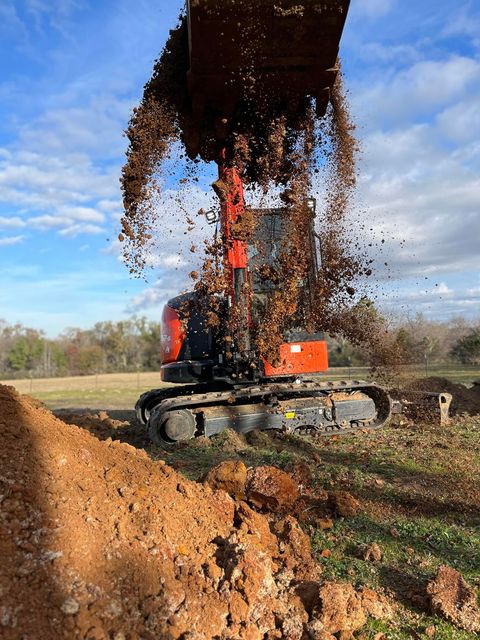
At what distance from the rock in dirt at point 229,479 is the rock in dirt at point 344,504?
80cm

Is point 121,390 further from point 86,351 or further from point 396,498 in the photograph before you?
point 86,351

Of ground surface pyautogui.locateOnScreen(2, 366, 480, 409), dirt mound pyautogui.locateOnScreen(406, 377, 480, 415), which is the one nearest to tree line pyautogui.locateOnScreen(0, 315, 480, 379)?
Result: ground surface pyautogui.locateOnScreen(2, 366, 480, 409)

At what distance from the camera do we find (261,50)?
5121mm

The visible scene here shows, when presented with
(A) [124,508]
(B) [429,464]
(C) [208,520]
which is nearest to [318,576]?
(C) [208,520]

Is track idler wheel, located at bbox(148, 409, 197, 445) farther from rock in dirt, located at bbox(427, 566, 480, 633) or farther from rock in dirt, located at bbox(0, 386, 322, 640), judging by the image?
rock in dirt, located at bbox(427, 566, 480, 633)

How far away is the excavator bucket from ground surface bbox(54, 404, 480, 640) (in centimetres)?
379

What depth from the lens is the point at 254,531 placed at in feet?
12.7

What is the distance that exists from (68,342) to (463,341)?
61517 mm

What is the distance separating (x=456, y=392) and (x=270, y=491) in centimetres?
847

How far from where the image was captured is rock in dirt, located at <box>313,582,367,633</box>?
10.2 ft

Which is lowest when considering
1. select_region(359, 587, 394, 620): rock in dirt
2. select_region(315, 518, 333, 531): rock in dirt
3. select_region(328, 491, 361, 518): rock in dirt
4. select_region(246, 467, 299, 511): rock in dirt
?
select_region(359, 587, 394, 620): rock in dirt

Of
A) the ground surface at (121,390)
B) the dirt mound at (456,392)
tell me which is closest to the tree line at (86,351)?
the ground surface at (121,390)

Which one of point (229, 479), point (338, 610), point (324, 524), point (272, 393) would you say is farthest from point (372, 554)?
point (272, 393)

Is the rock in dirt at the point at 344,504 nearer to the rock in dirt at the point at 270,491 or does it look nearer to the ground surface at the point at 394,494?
the ground surface at the point at 394,494
